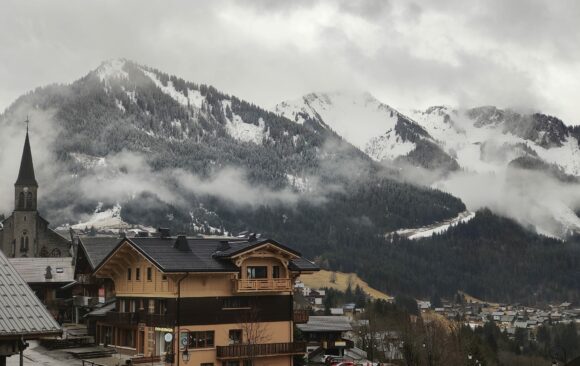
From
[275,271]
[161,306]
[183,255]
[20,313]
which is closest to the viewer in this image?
[20,313]

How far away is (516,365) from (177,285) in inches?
5228

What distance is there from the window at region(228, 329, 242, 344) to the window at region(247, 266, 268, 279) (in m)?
4.52

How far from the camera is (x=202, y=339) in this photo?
62688mm

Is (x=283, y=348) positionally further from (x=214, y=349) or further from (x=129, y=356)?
(x=129, y=356)

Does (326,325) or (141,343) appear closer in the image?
(141,343)

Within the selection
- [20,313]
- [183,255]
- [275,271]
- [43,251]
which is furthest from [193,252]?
[43,251]

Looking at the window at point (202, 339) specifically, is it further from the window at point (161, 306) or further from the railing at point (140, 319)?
the window at point (161, 306)

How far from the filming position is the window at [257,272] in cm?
6612

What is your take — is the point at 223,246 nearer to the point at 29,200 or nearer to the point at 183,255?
the point at 183,255

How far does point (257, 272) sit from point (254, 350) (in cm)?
672

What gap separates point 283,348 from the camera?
65.8 meters

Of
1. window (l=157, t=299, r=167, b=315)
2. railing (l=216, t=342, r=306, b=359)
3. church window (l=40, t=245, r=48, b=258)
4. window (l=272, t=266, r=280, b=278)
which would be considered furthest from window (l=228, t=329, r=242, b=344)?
church window (l=40, t=245, r=48, b=258)

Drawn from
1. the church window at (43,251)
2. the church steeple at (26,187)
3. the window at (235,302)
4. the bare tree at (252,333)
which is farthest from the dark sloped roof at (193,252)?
the church steeple at (26,187)

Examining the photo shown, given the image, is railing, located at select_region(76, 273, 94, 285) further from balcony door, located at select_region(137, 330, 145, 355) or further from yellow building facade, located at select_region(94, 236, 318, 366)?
balcony door, located at select_region(137, 330, 145, 355)
